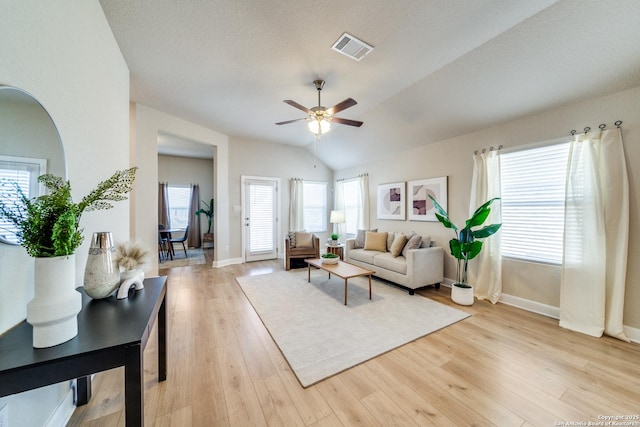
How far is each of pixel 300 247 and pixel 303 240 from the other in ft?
0.56

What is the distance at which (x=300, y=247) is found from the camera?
16.2 ft

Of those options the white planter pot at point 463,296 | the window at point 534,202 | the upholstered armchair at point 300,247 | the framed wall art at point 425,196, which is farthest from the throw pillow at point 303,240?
the window at point 534,202

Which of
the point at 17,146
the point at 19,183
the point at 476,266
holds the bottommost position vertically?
the point at 476,266

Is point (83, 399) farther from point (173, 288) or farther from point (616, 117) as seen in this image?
point (616, 117)

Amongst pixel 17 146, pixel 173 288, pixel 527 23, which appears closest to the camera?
pixel 17 146

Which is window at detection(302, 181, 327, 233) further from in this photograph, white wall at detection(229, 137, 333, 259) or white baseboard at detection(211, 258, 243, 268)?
white baseboard at detection(211, 258, 243, 268)

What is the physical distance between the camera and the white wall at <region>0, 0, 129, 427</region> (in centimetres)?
97

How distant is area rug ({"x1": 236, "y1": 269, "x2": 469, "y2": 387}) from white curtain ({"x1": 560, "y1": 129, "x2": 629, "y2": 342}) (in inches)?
47.0

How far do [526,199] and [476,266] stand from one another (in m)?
1.15

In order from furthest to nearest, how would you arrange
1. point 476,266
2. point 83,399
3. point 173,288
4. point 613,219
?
point 173,288 → point 476,266 → point 613,219 → point 83,399

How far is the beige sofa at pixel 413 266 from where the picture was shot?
3424mm

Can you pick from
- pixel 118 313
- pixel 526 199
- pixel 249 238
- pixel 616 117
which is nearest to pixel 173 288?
pixel 249 238

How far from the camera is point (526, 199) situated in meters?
3.00

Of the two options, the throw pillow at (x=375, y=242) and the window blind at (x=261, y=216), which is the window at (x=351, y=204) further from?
the window blind at (x=261, y=216)
